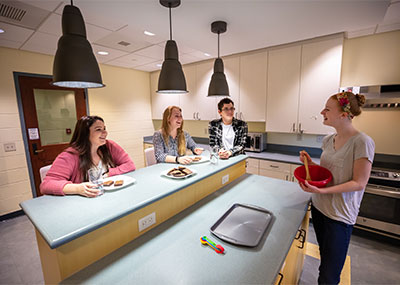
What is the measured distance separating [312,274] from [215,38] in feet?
9.25

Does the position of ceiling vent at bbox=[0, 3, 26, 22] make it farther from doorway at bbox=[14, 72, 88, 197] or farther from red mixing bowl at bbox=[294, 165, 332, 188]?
red mixing bowl at bbox=[294, 165, 332, 188]

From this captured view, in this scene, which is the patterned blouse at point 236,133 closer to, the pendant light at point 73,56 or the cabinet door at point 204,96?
the cabinet door at point 204,96

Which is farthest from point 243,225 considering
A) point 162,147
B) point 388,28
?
point 388,28

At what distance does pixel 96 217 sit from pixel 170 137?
134 cm

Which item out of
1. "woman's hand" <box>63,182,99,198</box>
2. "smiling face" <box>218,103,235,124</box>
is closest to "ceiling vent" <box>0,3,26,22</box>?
"woman's hand" <box>63,182,99,198</box>

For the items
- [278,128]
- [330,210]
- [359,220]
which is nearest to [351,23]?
[278,128]

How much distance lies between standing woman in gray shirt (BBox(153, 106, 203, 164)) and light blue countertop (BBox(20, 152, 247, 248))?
0.65 metres

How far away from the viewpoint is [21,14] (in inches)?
76.6

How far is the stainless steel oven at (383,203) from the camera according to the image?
216cm

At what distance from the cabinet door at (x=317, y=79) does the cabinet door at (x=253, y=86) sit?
558 millimetres

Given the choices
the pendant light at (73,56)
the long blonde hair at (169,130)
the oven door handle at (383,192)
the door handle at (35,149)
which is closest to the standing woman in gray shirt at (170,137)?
the long blonde hair at (169,130)

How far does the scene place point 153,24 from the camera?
81.0 inches

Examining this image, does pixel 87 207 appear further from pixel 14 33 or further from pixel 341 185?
pixel 14 33

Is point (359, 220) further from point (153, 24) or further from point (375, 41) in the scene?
point (153, 24)
